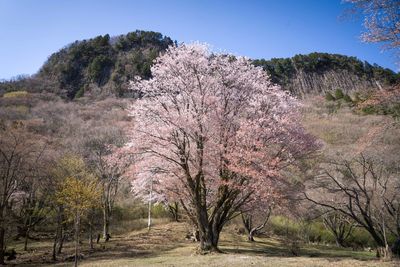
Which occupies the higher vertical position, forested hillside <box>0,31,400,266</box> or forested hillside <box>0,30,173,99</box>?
forested hillside <box>0,30,173,99</box>

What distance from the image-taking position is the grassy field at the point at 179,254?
1550 cm

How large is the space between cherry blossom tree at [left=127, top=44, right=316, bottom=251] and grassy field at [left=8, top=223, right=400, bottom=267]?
259 centimetres

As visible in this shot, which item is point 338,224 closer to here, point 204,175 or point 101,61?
point 204,175

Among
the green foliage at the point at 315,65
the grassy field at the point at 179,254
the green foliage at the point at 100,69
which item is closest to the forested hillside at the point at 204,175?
the grassy field at the point at 179,254

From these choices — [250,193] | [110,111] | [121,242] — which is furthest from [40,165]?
[110,111]

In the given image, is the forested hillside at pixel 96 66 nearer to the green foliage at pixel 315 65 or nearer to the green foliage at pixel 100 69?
the green foliage at pixel 100 69

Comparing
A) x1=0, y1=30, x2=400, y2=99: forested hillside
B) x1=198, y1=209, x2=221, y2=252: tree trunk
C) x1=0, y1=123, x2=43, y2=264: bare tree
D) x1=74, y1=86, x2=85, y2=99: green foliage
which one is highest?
x1=0, y1=30, x2=400, y2=99: forested hillside

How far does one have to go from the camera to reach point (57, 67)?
406ft

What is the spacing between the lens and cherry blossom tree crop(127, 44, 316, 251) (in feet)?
60.7

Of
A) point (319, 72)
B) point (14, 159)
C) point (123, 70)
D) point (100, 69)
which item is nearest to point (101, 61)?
point (100, 69)

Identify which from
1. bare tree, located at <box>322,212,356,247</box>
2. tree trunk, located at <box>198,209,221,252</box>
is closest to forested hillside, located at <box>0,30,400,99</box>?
bare tree, located at <box>322,212,356,247</box>

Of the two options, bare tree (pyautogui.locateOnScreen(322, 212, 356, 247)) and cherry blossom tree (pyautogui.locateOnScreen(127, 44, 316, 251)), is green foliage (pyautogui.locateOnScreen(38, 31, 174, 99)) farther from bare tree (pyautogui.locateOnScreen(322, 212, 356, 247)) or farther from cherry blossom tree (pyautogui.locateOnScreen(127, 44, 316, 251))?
cherry blossom tree (pyautogui.locateOnScreen(127, 44, 316, 251))

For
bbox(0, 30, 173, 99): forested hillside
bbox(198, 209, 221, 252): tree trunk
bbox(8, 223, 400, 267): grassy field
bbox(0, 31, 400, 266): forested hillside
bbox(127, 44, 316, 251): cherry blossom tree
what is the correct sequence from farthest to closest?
1. bbox(0, 30, 173, 99): forested hillside
2. bbox(198, 209, 221, 252): tree trunk
3. bbox(127, 44, 316, 251): cherry blossom tree
4. bbox(0, 31, 400, 266): forested hillside
5. bbox(8, 223, 400, 267): grassy field

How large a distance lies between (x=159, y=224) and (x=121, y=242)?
10.8 metres
